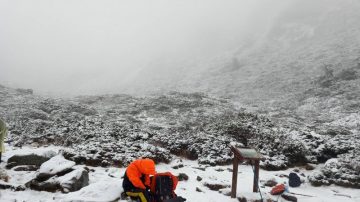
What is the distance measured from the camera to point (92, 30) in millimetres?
115750

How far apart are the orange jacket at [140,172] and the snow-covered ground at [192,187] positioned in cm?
101

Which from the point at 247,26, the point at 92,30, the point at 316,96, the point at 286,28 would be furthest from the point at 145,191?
the point at 92,30

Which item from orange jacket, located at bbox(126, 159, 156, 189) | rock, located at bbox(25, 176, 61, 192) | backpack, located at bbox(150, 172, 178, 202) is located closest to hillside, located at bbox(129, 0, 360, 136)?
backpack, located at bbox(150, 172, 178, 202)

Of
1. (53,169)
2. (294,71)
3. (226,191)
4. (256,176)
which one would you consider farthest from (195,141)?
(294,71)

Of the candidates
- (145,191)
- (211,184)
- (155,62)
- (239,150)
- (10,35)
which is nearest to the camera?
(145,191)

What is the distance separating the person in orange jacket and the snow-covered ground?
0.91 metres

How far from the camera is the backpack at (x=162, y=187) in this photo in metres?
6.87

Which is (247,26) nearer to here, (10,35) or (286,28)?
(286,28)

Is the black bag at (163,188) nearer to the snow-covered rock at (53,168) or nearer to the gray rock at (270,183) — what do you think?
the snow-covered rock at (53,168)

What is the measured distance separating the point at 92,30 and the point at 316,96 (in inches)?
4066

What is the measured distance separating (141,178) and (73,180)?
7.45 feet

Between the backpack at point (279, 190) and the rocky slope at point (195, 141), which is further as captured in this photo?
the rocky slope at point (195, 141)

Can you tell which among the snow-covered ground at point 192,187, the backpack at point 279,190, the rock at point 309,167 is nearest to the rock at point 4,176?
the snow-covered ground at point 192,187

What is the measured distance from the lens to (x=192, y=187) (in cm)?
934
